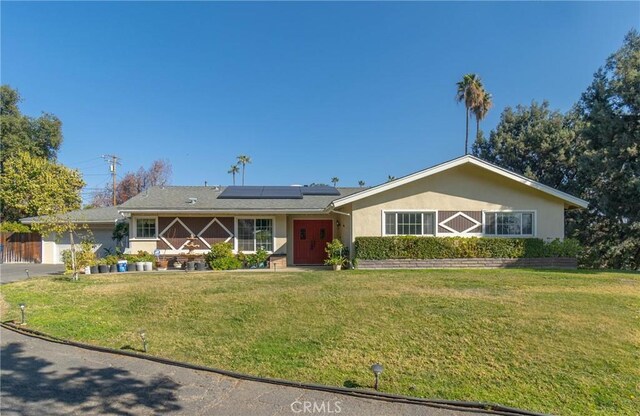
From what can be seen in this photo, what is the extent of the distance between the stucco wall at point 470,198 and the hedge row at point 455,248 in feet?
2.14

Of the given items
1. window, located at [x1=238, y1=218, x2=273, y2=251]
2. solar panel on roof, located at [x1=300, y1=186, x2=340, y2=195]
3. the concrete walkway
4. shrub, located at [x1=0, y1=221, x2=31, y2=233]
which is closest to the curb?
the concrete walkway

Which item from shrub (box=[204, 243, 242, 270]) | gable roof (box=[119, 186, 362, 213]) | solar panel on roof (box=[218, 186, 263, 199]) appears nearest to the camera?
shrub (box=[204, 243, 242, 270])

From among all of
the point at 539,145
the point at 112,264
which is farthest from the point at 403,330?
the point at 539,145

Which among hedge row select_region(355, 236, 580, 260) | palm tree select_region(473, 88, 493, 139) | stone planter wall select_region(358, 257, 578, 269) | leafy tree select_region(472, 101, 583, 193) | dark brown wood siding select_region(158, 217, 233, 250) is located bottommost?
stone planter wall select_region(358, 257, 578, 269)

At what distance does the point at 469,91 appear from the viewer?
2600cm

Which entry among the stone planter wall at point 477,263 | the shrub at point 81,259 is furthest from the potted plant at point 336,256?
the shrub at point 81,259

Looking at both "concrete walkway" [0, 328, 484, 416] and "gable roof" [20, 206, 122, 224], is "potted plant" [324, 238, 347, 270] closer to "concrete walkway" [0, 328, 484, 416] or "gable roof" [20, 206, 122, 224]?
"concrete walkway" [0, 328, 484, 416]

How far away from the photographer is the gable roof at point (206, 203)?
614 inches

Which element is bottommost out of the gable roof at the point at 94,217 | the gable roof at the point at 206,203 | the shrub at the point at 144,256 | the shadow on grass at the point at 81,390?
the shadow on grass at the point at 81,390

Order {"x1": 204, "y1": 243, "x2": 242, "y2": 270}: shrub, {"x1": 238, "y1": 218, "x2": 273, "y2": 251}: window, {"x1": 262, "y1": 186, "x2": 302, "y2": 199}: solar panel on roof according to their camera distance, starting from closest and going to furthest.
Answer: {"x1": 204, "y1": 243, "x2": 242, "y2": 270}: shrub
{"x1": 238, "y1": 218, "x2": 273, "y2": 251}: window
{"x1": 262, "y1": 186, "x2": 302, "y2": 199}: solar panel on roof

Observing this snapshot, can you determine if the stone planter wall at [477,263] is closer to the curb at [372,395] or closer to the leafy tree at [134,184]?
the curb at [372,395]

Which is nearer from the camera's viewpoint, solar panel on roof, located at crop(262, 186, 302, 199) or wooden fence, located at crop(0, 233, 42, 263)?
solar panel on roof, located at crop(262, 186, 302, 199)

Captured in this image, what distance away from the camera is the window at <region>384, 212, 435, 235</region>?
Result: 14398mm

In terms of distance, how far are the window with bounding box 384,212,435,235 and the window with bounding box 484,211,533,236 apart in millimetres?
2235
